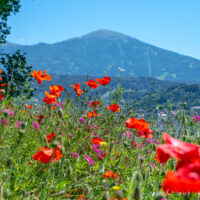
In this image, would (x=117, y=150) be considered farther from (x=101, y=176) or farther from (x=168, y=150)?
(x=168, y=150)

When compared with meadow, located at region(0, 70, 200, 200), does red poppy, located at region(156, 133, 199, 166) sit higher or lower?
higher

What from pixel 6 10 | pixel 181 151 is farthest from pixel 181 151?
pixel 6 10

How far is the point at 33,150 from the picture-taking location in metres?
2.58

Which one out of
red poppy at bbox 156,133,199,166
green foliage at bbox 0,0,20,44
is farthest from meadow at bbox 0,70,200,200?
green foliage at bbox 0,0,20,44

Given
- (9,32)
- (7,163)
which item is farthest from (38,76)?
(9,32)

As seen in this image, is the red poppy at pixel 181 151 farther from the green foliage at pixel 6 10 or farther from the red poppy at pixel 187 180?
the green foliage at pixel 6 10

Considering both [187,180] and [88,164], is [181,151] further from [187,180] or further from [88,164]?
[88,164]

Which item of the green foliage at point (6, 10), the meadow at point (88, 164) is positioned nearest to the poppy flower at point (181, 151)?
the meadow at point (88, 164)

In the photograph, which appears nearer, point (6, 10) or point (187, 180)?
point (187, 180)

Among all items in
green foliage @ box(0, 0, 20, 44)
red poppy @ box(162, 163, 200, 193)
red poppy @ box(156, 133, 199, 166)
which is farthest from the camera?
green foliage @ box(0, 0, 20, 44)

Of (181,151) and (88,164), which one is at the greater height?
(181,151)

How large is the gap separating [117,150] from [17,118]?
1.15 meters

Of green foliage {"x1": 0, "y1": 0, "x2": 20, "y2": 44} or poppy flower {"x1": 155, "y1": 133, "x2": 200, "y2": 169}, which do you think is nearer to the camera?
poppy flower {"x1": 155, "y1": 133, "x2": 200, "y2": 169}

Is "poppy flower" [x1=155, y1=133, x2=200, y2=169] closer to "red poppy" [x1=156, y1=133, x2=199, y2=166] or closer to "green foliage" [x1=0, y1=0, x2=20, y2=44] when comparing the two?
"red poppy" [x1=156, y1=133, x2=199, y2=166]
